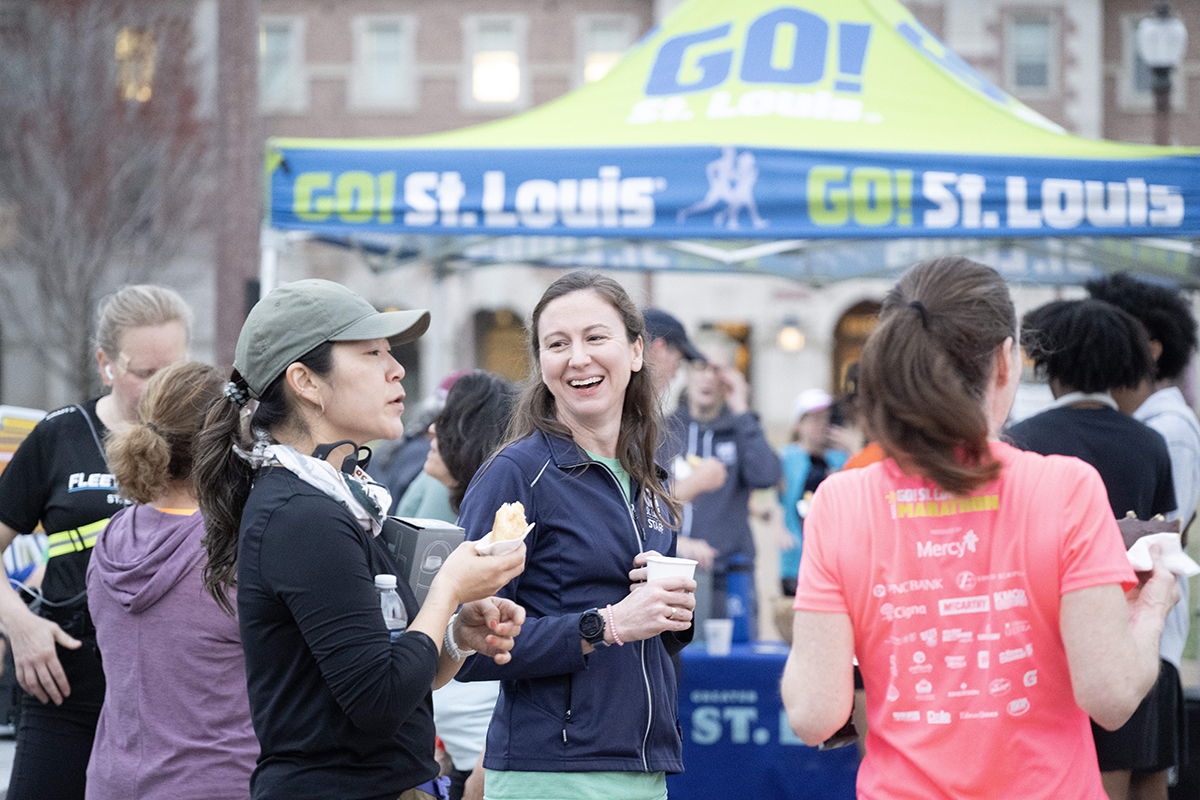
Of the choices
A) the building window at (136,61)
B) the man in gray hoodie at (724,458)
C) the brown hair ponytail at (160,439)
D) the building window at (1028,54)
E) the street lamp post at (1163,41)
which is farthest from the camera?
the building window at (1028,54)

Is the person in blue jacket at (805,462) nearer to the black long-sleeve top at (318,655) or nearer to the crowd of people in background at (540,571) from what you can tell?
the crowd of people in background at (540,571)

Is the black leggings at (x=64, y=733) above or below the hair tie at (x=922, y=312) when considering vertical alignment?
below

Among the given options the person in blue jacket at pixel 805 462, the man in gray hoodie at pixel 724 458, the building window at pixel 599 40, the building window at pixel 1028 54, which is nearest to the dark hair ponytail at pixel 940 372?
the man in gray hoodie at pixel 724 458

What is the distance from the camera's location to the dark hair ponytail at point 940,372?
1687 millimetres

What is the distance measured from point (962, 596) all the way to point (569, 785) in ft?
3.03

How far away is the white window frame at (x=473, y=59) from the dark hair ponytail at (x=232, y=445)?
2247cm

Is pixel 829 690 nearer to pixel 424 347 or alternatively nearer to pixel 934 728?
pixel 934 728

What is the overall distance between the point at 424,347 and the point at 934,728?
23514mm

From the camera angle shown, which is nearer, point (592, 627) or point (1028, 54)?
point (592, 627)

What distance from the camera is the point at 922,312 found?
1752 millimetres

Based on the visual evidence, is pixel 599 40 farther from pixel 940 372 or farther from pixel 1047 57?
pixel 940 372

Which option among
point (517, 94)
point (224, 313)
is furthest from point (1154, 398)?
point (517, 94)

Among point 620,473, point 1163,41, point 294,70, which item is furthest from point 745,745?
point 294,70

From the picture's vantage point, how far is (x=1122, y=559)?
1.65 meters
